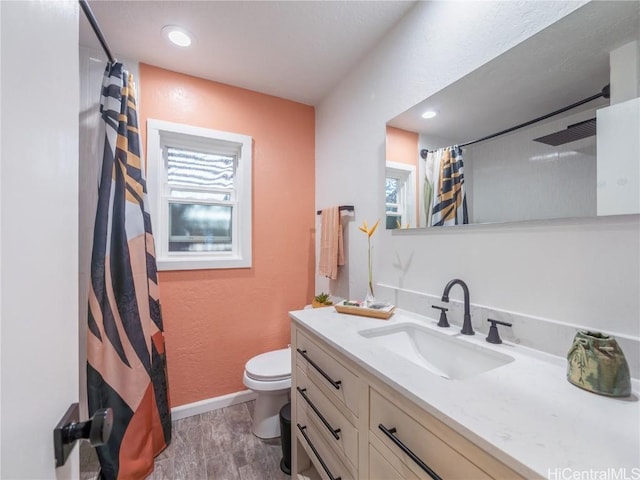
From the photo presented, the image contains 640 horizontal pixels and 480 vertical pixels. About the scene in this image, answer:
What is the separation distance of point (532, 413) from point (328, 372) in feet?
2.19

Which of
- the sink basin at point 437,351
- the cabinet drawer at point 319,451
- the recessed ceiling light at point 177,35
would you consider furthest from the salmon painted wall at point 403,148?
the recessed ceiling light at point 177,35

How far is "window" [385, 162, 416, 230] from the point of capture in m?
1.51

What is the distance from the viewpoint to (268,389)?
5.65 ft

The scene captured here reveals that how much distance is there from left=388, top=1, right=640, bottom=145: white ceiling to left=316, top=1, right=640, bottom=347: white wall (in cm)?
5

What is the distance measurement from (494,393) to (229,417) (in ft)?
6.35

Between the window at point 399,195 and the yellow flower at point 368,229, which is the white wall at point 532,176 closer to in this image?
the window at point 399,195

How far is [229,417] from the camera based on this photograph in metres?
2.03

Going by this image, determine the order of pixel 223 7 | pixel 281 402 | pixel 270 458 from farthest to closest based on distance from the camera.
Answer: pixel 281 402
pixel 270 458
pixel 223 7

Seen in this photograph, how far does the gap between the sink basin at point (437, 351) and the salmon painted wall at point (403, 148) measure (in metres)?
0.56

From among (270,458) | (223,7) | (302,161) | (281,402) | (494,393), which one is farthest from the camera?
(302,161)

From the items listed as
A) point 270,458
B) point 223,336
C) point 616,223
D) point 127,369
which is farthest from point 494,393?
point 223,336

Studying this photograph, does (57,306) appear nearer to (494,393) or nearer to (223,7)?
(494,393)

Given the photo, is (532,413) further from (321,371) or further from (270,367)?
(270,367)

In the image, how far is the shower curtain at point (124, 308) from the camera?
1.48m
